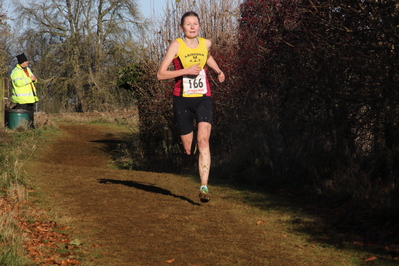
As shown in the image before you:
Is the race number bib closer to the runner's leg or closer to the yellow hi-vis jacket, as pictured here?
the runner's leg

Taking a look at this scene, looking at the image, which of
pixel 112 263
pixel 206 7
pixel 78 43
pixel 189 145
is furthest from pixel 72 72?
pixel 112 263

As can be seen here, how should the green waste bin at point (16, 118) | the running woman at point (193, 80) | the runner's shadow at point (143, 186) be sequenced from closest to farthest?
1. the running woman at point (193, 80)
2. the runner's shadow at point (143, 186)
3. the green waste bin at point (16, 118)

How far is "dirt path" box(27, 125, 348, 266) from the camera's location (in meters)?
5.25

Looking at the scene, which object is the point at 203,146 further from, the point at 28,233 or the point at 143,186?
the point at 28,233

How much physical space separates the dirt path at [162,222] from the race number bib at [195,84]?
1603 mm

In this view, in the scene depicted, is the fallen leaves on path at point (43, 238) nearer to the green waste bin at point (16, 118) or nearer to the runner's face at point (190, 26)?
the runner's face at point (190, 26)

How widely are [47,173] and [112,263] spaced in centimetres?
523

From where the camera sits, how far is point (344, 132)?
27.5 feet

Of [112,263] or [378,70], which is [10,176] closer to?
[112,263]

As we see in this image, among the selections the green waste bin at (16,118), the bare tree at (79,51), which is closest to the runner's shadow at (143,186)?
the green waste bin at (16,118)

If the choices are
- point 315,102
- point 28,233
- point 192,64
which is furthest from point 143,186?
point 28,233

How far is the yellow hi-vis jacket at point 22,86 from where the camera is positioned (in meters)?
18.5

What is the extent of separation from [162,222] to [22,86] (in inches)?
550

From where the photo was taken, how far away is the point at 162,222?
6.48 metres
